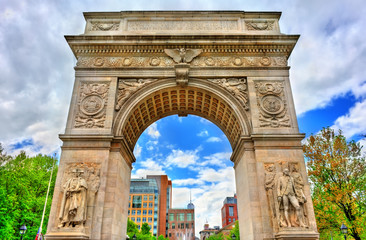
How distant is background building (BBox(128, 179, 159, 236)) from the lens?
9219cm

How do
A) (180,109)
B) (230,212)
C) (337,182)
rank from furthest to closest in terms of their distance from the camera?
(230,212), (337,182), (180,109)

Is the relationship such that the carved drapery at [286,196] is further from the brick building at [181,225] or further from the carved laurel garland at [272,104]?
the brick building at [181,225]

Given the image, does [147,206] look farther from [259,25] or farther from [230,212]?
[259,25]

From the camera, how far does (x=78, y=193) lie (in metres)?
13.2

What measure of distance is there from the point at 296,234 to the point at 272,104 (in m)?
7.36

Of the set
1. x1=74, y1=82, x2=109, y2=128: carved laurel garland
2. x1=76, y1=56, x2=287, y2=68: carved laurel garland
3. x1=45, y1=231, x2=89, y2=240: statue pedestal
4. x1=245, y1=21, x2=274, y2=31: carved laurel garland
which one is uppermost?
x1=245, y1=21, x2=274, y2=31: carved laurel garland

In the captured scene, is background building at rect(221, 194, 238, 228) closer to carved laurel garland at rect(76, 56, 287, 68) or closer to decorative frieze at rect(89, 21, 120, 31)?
carved laurel garland at rect(76, 56, 287, 68)

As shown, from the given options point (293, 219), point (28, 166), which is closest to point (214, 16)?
point (293, 219)

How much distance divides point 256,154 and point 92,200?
918 cm

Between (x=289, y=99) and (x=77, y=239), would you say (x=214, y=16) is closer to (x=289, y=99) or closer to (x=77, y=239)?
(x=289, y=99)

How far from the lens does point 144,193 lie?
313 ft

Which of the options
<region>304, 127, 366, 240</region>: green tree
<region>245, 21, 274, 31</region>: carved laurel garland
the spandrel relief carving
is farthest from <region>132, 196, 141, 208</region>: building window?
<region>245, 21, 274, 31</region>: carved laurel garland

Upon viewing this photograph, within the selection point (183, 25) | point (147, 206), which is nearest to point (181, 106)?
point (183, 25)

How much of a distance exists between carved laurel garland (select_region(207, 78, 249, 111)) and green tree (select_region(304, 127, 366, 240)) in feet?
40.7
